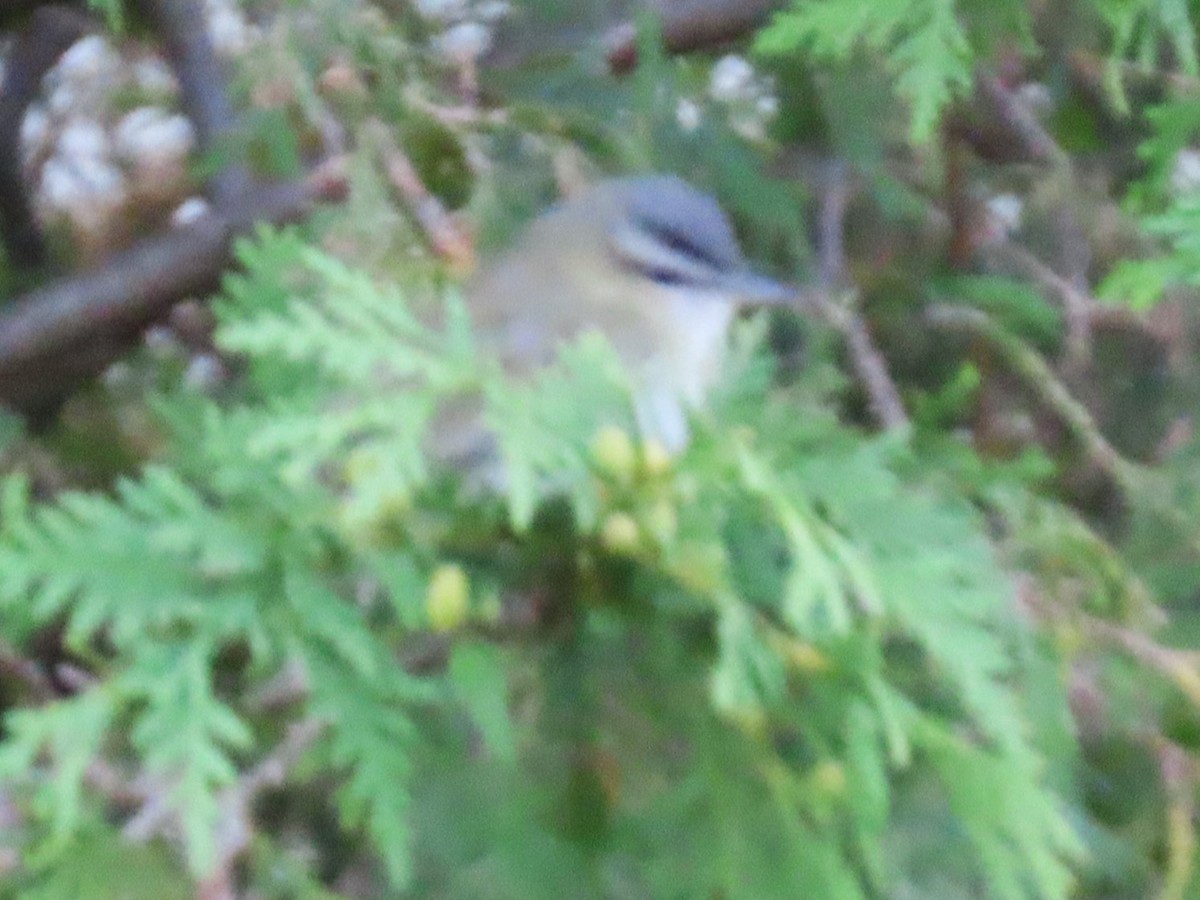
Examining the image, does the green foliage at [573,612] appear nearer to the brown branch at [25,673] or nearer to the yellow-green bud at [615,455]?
the yellow-green bud at [615,455]

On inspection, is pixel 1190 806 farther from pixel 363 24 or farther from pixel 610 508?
pixel 363 24

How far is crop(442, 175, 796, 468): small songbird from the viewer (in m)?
1.10

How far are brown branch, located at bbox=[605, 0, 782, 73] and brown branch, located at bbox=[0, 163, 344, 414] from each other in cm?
31

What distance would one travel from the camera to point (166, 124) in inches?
63.1

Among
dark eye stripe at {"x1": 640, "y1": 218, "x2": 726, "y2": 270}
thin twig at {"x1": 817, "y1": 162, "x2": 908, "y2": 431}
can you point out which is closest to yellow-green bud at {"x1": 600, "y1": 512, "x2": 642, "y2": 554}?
thin twig at {"x1": 817, "y1": 162, "x2": 908, "y2": 431}

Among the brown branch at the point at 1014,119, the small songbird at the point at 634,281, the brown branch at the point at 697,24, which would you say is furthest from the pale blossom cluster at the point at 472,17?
the brown branch at the point at 1014,119

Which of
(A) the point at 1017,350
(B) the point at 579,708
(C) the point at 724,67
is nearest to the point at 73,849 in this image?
(B) the point at 579,708

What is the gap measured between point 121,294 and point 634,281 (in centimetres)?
44

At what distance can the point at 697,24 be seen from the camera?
1350mm

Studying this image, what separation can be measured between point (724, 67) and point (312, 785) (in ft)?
2.63

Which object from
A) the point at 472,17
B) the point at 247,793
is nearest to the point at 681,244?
the point at 472,17

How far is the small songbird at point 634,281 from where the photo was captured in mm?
1100

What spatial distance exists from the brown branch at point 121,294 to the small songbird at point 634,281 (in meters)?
0.25

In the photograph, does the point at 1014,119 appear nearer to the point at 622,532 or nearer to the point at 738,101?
the point at 738,101
